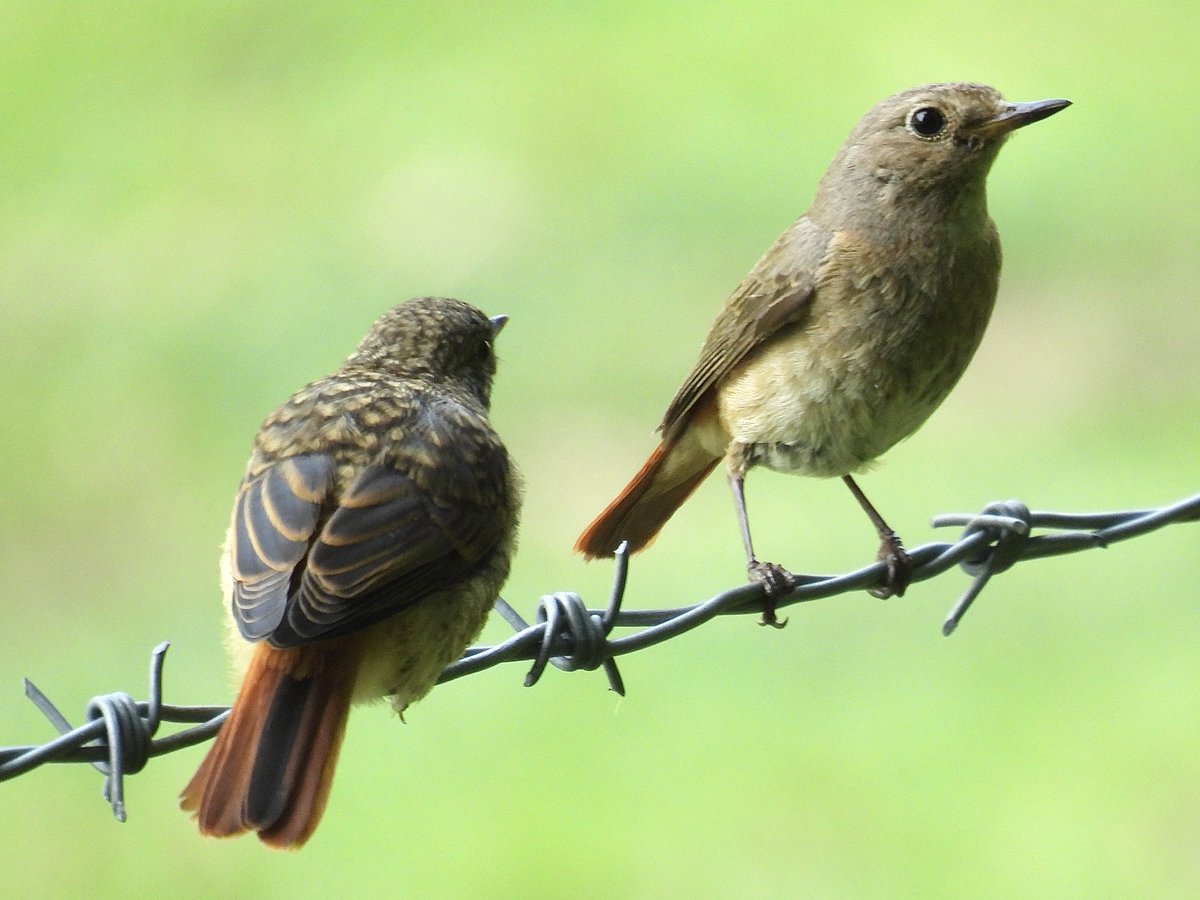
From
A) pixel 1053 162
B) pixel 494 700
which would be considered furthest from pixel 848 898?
pixel 1053 162

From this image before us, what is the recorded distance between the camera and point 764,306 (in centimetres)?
509

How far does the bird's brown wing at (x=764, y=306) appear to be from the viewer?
505 cm

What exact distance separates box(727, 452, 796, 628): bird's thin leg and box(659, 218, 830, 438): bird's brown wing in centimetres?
25

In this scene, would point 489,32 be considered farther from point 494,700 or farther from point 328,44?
point 494,700

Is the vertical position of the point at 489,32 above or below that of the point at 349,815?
above

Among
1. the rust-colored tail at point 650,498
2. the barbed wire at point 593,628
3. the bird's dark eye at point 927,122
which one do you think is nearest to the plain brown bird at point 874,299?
the bird's dark eye at point 927,122

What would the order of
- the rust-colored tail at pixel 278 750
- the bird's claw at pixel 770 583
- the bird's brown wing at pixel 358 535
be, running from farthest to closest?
the bird's claw at pixel 770 583 → the bird's brown wing at pixel 358 535 → the rust-colored tail at pixel 278 750

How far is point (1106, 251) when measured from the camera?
10.4 meters

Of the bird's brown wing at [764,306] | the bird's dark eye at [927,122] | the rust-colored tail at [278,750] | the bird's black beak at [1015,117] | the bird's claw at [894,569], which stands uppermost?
the bird's dark eye at [927,122]

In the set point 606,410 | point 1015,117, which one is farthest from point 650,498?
point 606,410

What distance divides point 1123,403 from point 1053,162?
224cm

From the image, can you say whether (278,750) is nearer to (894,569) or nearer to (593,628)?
(593,628)

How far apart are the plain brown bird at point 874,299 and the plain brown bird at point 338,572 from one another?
3.12 feet

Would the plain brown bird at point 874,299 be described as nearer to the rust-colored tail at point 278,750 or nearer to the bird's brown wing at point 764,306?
the bird's brown wing at point 764,306
